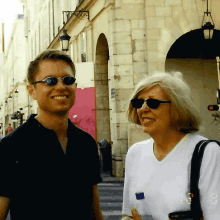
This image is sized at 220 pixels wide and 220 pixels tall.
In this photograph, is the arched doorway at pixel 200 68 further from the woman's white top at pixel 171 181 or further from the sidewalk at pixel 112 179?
the woman's white top at pixel 171 181

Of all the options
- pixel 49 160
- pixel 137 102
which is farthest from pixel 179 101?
pixel 49 160

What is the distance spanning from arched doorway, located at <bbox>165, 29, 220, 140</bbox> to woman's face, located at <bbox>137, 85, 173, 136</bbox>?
13265 millimetres

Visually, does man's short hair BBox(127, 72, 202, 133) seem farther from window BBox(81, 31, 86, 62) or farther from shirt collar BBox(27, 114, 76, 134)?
window BBox(81, 31, 86, 62)

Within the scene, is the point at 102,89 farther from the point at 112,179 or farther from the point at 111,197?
the point at 111,197

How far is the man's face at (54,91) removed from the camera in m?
2.46

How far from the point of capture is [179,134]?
250 centimetres

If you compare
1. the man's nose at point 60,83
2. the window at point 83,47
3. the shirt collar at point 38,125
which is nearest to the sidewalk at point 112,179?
the window at point 83,47

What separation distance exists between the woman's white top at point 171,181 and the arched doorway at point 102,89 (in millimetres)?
13666

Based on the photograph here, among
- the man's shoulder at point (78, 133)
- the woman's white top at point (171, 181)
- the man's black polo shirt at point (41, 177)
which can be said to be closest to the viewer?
the woman's white top at point (171, 181)

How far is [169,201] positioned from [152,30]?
11.3 metres

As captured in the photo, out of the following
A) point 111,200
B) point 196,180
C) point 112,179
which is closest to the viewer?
point 196,180

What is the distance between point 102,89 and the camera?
16531mm

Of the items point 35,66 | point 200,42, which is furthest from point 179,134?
point 200,42

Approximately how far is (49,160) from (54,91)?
16.5 inches
